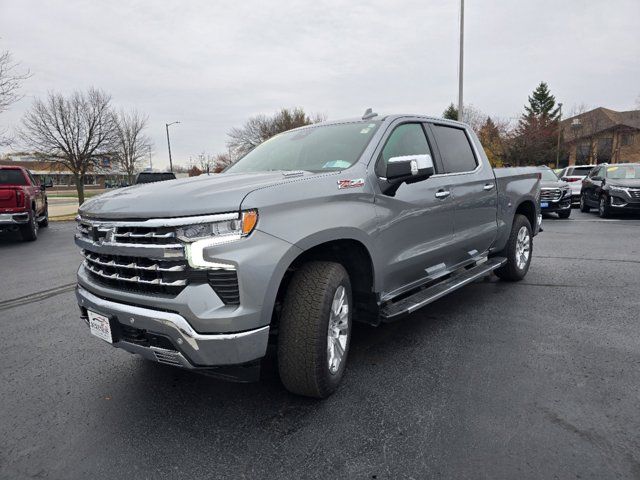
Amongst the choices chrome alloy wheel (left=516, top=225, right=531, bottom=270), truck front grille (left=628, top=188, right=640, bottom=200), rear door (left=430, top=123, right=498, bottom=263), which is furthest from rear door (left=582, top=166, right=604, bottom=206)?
rear door (left=430, top=123, right=498, bottom=263)

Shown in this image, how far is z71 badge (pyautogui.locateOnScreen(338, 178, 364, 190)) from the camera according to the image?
2771 mm

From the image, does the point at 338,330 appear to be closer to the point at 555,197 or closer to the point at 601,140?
the point at 555,197

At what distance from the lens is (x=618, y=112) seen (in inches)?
2218

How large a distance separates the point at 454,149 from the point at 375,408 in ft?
9.13

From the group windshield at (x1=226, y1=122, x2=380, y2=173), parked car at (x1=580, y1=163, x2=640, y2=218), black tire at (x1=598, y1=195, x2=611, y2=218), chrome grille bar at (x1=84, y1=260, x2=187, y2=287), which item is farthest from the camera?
black tire at (x1=598, y1=195, x2=611, y2=218)

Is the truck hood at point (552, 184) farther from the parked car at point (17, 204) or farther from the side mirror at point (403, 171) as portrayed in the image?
the parked car at point (17, 204)

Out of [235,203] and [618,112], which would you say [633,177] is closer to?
[235,203]

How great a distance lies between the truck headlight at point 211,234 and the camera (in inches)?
86.0

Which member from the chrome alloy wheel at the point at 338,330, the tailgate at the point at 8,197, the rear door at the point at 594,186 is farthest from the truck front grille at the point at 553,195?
the tailgate at the point at 8,197

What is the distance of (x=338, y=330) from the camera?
9.22ft

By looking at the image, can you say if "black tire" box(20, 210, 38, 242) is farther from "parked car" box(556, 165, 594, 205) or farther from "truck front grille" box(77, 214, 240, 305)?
"parked car" box(556, 165, 594, 205)

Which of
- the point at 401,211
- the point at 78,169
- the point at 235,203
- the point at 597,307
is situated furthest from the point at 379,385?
the point at 78,169

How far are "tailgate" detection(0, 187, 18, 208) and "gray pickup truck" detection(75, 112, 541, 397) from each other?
28.9 feet

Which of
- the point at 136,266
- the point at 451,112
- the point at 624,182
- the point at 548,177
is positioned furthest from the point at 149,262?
the point at 451,112
